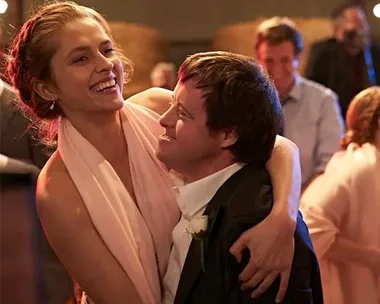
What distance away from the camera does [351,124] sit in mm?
2186

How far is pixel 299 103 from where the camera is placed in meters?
2.83

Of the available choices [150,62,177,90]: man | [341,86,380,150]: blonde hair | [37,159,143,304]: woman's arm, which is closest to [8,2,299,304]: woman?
[37,159,143,304]: woman's arm

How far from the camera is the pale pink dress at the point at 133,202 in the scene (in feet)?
4.76

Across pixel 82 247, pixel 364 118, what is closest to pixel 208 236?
pixel 82 247

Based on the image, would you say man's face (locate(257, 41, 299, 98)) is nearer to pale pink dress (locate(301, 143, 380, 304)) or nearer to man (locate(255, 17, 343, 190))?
man (locate(255, 17, 343, 190))

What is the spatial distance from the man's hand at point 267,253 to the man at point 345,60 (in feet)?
8.01

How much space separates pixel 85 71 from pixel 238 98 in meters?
0.33

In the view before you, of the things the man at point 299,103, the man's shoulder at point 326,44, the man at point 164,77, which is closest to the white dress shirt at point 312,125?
the man at point 299,103

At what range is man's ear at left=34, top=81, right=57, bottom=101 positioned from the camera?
1.55 metres

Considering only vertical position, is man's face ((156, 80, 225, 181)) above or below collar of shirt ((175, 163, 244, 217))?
above

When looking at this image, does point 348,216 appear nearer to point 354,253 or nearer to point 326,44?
point 354,253

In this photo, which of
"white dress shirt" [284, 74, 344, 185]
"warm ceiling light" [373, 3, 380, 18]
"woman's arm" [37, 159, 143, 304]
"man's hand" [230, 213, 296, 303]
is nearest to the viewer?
"man's hand" [230, 213, 296, 303]

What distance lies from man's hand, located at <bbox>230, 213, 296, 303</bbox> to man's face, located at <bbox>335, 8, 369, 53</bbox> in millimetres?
2659

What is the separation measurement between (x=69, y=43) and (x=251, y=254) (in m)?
0.56
